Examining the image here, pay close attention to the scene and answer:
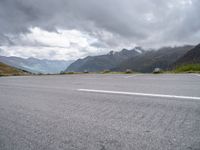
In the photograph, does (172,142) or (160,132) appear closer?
(172,142)

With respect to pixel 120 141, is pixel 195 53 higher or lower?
higher

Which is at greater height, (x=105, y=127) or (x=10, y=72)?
(x=10, y=72)

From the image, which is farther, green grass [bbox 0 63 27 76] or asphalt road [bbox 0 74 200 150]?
green grass [bbox 0 63 27 76]

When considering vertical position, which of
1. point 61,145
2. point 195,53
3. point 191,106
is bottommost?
point 61,145

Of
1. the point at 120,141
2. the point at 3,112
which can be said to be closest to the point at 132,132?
the point at 120,141

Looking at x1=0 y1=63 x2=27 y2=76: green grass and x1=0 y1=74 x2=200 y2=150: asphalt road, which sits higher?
x1=0 y1=63 x2=27 y2=76: green grass

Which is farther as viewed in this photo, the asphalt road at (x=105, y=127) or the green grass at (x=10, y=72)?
the green grass at (x=10, y=72)

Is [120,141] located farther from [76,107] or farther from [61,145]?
[76,107]

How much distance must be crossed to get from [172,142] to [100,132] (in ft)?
3.60

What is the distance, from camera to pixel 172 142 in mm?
2393

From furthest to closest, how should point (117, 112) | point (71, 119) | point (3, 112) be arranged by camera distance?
1. point (3, 112)
2. point (117, 112)
3. point (71, 119)

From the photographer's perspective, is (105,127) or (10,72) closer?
(105,127)

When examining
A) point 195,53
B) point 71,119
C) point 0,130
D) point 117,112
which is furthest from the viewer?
point 195,53

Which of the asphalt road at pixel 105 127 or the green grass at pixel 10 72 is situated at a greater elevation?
the green grass at pixel 10 72
